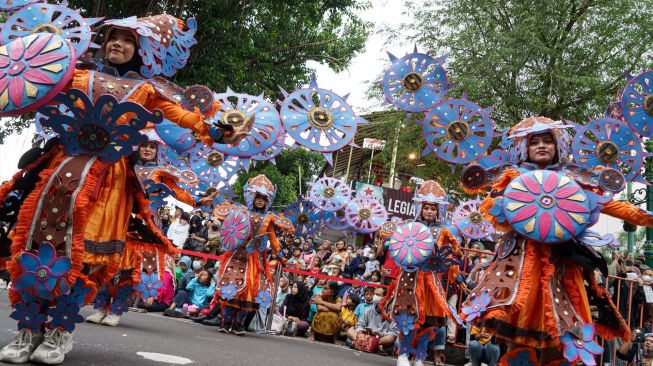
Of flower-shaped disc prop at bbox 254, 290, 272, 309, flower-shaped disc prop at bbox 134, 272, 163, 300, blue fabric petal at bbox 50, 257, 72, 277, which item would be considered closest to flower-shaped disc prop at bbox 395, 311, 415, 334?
flower-shaped disc prop at bbox 254, 290, 272, 309

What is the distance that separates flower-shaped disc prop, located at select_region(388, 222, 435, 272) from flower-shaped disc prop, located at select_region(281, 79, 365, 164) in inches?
50.2

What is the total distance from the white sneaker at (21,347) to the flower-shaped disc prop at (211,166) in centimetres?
562

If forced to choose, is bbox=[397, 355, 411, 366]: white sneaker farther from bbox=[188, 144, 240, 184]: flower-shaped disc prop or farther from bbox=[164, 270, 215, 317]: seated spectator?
bbox=[164, 270, 215, 317]: seated spectator

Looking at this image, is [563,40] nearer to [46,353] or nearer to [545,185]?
[545,185]

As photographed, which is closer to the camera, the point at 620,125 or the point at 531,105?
the point at 620,125

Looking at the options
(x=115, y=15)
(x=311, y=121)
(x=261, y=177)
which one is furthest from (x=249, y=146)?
(x=115, y=15)

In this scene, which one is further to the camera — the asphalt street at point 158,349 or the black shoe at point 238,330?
the black shoe at point 238,330

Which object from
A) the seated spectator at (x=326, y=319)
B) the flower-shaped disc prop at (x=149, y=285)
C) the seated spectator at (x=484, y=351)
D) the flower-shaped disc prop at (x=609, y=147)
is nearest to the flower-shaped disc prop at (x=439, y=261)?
the seated spectator at (x=484, y=351)

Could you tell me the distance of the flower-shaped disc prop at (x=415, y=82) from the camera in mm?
6477

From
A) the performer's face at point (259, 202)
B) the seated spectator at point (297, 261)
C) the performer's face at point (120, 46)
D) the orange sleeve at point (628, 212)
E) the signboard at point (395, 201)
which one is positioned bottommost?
the seated spectator at point (297, 261)

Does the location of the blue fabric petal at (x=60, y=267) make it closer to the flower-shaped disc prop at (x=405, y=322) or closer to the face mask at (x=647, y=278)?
the flower-shaped disc prop at (x=405, y=322)

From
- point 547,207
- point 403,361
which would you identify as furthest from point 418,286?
point 547,207

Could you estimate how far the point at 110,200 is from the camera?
4016 mm

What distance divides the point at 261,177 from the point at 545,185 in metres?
5.51
